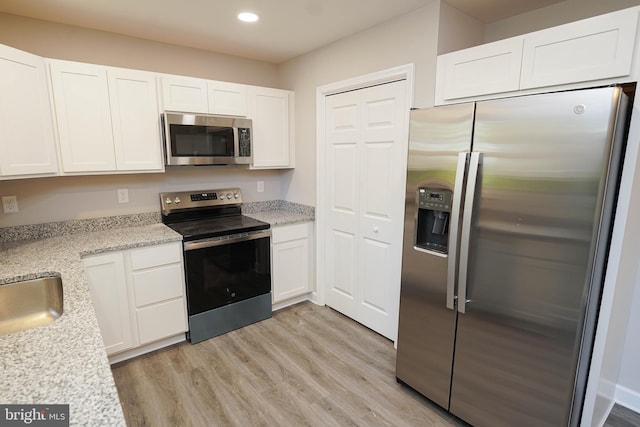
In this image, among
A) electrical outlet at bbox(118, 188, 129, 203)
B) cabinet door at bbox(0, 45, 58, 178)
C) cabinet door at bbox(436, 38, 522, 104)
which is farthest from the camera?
electrical outlet at bbox(118, 188, 129, 203)

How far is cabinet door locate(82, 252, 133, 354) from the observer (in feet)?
7.38

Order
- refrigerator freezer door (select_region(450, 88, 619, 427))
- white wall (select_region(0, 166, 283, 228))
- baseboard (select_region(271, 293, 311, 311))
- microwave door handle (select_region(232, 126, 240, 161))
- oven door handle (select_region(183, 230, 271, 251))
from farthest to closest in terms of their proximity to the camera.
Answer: baseboard (select_region(271, 293, 311, 311)) < microwave door handle (select_region(232, 126, 240, 161)) < oven door handle (select_region(183, 230, 271, 251)) < white wall (select_region(0, 166, 283, 228)) < refrigerator freezer door (select_region(450, 88, 619, 427))

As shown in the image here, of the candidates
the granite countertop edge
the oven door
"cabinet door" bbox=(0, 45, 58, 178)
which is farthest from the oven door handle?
"cabinet door" bbox=(0, 45, 58, 178)

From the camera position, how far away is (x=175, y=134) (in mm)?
2648

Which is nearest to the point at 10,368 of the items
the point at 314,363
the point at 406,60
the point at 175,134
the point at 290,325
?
the point at 314,363

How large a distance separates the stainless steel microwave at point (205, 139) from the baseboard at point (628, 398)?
3168mm

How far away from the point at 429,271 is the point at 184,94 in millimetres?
2315

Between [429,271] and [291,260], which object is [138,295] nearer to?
[291,260]

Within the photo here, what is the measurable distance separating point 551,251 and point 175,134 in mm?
2588

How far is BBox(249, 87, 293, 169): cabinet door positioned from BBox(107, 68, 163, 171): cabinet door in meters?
0.84

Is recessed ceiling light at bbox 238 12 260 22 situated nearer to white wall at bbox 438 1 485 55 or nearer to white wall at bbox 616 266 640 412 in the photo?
white wall at bbox 438 1 485 55

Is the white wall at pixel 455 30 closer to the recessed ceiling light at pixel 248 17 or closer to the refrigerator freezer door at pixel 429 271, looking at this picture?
the refrigerator freezer door at pixel 429 271

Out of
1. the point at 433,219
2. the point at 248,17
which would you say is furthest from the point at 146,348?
the point at 248,17

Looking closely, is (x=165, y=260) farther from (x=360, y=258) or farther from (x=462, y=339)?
(x=462, y=339)
